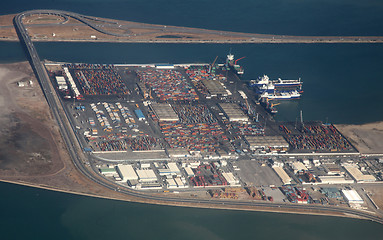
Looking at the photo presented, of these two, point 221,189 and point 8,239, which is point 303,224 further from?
point 8,239

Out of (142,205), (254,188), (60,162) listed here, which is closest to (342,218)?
(254,188)

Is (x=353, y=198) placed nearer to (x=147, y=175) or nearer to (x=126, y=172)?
(x=147, y=175)

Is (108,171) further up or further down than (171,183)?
further up

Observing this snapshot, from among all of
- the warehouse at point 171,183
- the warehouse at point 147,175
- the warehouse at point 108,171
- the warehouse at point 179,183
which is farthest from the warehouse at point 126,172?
the warehouse at point 179,183

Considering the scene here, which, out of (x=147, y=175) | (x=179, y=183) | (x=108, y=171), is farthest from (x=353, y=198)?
(x=108, y=171)

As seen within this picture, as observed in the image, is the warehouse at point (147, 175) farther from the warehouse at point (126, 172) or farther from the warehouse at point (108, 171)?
the warehouse at point (108, 171)

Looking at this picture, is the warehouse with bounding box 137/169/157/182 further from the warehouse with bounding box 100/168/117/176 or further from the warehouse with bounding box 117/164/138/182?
the warehouse with bounding box 100/168/117/176

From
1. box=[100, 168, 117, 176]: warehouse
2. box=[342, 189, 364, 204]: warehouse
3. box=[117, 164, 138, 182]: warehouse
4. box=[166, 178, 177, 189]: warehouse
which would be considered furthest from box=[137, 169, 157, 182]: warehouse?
box=[342, 189, 364, 204]: warehouse
